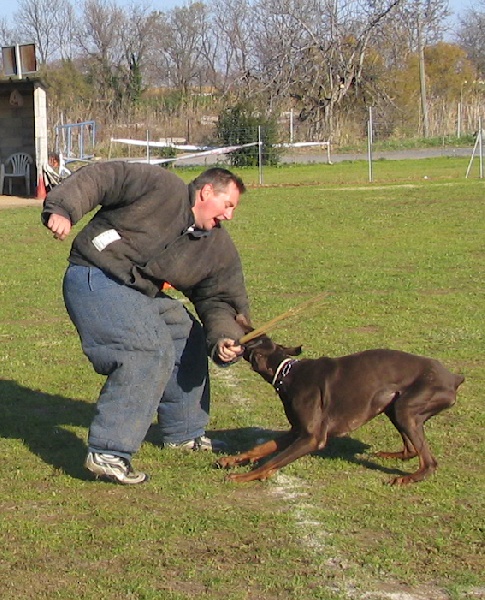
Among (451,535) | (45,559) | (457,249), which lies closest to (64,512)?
(45,559)

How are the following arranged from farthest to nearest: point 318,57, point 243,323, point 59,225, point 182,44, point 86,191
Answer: point 182,44 → point 318,57 → point 243,323 → point 86,191 → point 59,225

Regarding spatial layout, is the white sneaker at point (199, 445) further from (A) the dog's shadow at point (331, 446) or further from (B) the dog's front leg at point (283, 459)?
(B) the dog's front leg at point (283, 459)

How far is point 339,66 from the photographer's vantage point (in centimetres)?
4806

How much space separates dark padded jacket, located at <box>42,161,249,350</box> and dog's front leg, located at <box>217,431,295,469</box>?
0.62m

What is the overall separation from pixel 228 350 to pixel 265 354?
197 millimetres

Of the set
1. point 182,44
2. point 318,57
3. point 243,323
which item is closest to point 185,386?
point 243,323

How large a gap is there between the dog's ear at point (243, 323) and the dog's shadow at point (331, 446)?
73cm

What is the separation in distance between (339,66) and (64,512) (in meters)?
45.1

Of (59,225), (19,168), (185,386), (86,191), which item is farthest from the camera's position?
(19,168)

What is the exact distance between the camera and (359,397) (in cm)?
521

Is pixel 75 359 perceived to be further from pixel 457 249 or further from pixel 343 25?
pixel 343 25

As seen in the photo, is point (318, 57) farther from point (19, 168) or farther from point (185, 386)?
point (185, 386)

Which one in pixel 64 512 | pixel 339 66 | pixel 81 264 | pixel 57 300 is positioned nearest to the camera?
pixel 64 512

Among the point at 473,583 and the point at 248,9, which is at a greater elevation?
the point at 248,9
